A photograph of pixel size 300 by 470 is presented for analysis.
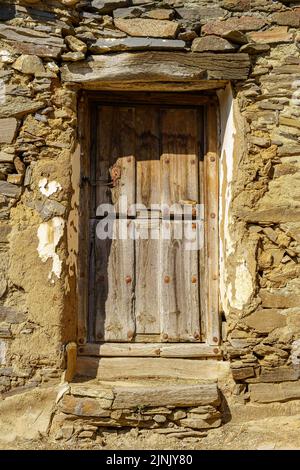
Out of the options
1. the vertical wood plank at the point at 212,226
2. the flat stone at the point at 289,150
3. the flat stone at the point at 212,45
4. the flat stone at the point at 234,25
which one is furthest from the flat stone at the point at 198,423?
the flat stone at the point at 234,25

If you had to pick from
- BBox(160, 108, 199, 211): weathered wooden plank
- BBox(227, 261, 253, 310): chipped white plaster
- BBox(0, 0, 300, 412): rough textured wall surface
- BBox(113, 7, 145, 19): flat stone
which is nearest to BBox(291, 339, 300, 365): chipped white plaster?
BBox(0, 0, 300, 412): rough textured wall surface

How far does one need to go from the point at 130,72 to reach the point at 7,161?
3.17 ft

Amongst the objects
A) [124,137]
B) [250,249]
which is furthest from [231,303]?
[124,137]

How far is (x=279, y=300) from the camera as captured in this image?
395cm

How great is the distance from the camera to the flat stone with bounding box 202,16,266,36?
4.08m

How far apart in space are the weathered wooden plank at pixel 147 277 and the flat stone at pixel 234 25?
1300 millimetres

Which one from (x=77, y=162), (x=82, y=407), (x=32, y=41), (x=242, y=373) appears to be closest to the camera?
(x=82, y=407)

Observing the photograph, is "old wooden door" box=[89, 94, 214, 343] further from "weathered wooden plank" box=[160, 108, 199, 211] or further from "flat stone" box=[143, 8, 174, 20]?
"flat stone" box=[143, 8, 174, 20]

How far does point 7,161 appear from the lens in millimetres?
3982

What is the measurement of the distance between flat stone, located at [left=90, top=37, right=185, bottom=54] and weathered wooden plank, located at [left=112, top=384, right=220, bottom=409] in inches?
84.8

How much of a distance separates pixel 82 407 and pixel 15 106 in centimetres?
192

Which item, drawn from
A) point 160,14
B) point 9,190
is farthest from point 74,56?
point 9,190

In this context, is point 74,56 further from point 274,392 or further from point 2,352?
point 274,392

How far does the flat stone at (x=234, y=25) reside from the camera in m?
4.08
